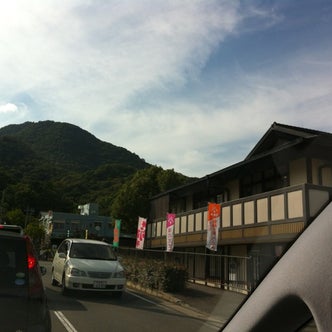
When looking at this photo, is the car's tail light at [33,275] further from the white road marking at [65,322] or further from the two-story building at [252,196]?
the two-story building at [252,196]

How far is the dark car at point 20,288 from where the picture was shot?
5.48 m

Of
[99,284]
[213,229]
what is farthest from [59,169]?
[99,284]

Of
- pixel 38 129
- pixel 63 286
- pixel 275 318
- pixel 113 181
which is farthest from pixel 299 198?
pixel 38 129

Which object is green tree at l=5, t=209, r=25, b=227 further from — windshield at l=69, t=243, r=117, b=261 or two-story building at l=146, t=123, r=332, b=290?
windshield at l=69, t=243, r=117, b=261

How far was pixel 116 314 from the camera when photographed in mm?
10195

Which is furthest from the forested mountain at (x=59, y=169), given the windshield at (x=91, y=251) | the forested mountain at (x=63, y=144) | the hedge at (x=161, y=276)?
the windshield at (x=91, y=251)

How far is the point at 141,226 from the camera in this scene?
30.3 m

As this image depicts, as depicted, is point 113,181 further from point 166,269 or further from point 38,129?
point 166,269

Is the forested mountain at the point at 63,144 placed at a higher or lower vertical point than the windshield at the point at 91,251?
higher

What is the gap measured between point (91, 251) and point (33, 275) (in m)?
8.36

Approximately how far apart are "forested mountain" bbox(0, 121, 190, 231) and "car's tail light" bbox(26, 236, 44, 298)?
64.2m

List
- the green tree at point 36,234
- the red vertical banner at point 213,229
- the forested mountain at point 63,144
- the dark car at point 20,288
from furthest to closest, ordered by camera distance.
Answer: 1. the forested mountain at point 63,144
2. the green tree at point 36,234
3. the red vertical banner at point 213,229
4. the dark car at point 20,288

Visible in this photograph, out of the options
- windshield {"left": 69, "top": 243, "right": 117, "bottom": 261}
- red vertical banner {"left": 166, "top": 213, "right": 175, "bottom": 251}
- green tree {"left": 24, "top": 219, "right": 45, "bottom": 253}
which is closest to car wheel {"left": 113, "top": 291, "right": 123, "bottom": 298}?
windshield {"left": 69, "top": 243, "right": 117, "bottom": 261}

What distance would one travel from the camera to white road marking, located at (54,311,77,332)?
320 inches
